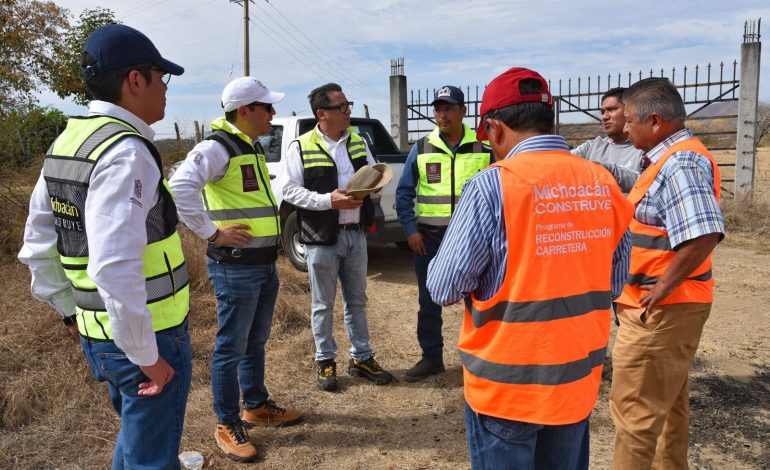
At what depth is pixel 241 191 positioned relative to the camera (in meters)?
3.05

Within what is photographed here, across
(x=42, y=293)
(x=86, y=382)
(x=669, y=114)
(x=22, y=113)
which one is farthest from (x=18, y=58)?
(x=669, y=114)

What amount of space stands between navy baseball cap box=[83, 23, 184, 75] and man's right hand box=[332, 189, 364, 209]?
75.8 inches

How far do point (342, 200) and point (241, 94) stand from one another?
1000 millimetres

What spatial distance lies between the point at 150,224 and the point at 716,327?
5.12m

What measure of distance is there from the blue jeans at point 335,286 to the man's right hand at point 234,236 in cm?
94

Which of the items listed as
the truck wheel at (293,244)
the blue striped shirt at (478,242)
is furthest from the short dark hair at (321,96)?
the truck wheel at (293,244)

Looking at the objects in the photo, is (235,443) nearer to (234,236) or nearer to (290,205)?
(234,236)

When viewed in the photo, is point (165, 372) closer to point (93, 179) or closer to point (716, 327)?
point (93, 179)

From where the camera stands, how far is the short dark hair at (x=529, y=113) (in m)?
1.65

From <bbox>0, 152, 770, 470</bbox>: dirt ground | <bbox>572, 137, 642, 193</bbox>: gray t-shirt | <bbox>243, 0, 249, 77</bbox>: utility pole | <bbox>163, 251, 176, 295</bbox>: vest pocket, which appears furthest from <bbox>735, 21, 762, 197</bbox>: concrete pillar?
<bbox>243, 0, 249, 77</bbox>: utility pole

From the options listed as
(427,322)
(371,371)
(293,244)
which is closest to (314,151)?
(427,322)

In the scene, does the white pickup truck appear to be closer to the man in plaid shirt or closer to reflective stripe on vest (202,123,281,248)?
reflective stripe on vest (202,123,281,248)

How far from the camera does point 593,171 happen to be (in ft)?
5.45

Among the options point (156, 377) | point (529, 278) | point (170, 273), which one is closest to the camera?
point (529, 278)
